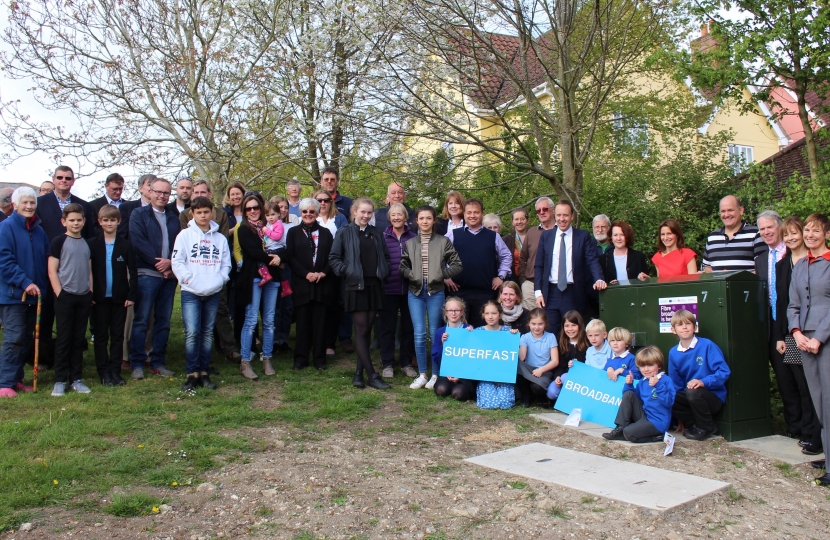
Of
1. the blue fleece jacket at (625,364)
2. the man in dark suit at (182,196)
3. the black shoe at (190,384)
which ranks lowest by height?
the black shoe at (190,384)

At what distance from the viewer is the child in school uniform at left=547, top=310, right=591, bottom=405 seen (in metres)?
7.32

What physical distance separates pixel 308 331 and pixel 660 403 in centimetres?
444

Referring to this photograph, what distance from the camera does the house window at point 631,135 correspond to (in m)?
16.2

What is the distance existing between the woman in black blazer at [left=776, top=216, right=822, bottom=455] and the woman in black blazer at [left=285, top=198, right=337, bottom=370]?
4.94 m

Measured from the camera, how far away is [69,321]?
7207 millimetres

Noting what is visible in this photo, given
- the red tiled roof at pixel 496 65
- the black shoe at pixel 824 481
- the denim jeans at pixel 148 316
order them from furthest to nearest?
1. the red tiled roof at pixel 496 65
2. the denim jeans at pixel 148 316
3. the black shoe at pixel 824 481

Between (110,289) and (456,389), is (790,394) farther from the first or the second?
(110,289)

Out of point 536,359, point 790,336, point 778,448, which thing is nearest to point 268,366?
point 536,359

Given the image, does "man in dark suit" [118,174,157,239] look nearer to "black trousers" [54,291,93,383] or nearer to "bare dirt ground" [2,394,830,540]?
"black trousers" [54,291,93,383]

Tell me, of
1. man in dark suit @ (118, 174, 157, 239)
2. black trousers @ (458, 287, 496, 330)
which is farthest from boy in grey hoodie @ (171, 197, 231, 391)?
black trousers @ (458, 287, 496, 330)

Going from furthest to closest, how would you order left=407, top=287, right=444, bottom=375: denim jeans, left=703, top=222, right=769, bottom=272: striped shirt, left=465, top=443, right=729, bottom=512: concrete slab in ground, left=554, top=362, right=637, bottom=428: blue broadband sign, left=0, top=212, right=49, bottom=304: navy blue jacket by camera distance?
left=407, top=287, right=444, bottom=375: denim jeans < left=0, top=212, right=49, bottom=304: navy blue jacket < left=703, top=222, right=769, bottom=272: striped shirt < left=554, top=362, right=637, bottom=428: blue broadband sign < left=465, top=443, right=729, bottom=512: concrete slab in ground

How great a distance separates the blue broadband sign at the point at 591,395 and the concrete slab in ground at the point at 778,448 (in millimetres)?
1075

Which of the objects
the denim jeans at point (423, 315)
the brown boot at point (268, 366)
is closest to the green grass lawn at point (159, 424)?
the brown boot at point (268, 366)

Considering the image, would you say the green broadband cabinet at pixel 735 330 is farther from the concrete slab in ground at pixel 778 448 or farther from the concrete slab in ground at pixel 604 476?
the concrete slab in ground at pixel 604 476
